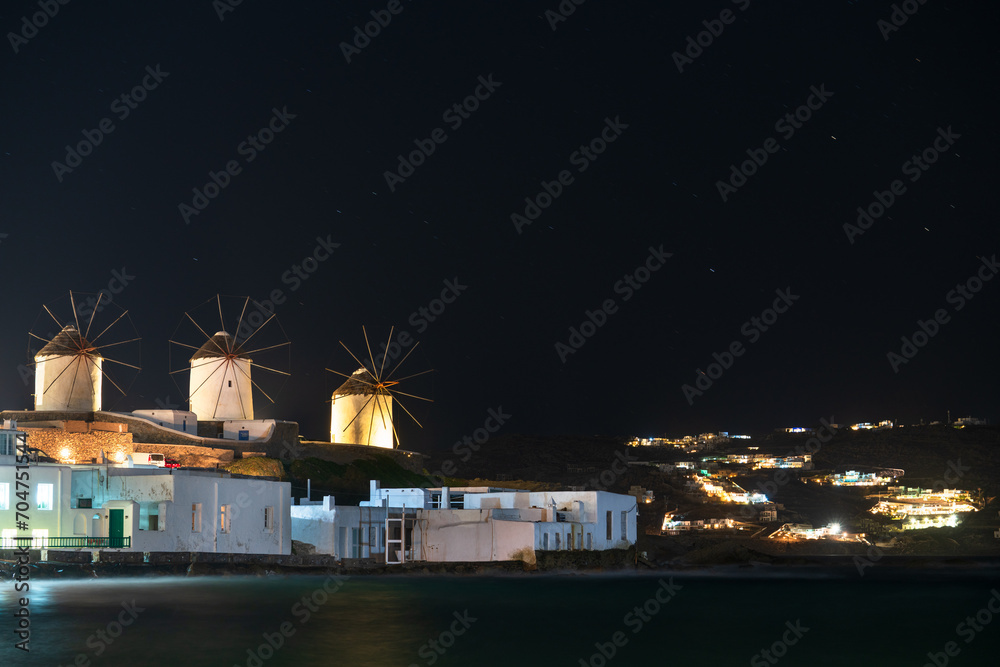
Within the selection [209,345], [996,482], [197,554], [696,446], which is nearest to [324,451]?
[209,345]

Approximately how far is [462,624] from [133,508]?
Answer: 45.4 ft

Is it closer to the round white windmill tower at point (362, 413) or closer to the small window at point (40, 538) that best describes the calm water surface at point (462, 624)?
the small window at point (40, 538)

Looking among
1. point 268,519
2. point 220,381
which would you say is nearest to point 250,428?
point 220,381

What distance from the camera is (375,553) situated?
4719 centimetres

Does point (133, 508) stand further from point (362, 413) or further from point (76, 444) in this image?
point (362, 413)

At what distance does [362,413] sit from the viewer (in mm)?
77562

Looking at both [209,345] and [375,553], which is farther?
[209,345]

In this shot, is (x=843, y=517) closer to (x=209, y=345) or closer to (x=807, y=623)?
(x=209, y=345)

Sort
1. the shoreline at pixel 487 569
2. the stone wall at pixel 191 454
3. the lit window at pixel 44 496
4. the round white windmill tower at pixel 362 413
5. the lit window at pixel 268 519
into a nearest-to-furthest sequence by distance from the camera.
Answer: the shoreline at pixel 487 569, the lit window at pixel 44 496, the lit window at pixel 268 519, the stone wall at pixel 191 454, the round white windmill tower at pixel 362 413

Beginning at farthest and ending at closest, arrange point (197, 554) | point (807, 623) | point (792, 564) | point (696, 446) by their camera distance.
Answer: point (696, 446) < point (792, 564) < point (197, 554) < point (807, 623)

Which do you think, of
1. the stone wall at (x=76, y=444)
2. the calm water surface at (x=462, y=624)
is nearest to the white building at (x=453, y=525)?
the calm water surface at (x=462, y=624)

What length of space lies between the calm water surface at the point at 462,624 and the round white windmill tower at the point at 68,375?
80.8 ft

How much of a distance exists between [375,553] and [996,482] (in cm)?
11703

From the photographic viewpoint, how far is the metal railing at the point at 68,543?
114 feet
